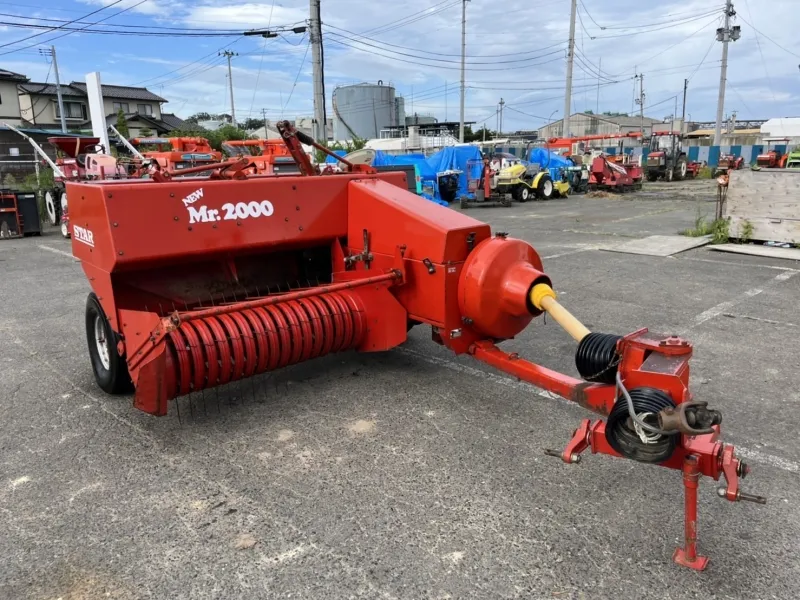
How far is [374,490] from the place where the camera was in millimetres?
2990

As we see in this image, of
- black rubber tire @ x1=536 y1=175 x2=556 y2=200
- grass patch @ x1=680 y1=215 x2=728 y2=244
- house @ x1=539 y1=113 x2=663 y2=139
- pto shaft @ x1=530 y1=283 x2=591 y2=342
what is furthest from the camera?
house @ x1=539 y1=113 x2=663 y2=139

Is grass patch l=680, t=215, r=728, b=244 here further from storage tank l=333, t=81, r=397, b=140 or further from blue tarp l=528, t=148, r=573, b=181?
storage tank l=333, t=81, r=397, b=140

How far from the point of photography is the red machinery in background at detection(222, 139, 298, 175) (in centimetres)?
1516

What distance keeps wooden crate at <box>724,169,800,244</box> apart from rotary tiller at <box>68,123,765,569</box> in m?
7.86

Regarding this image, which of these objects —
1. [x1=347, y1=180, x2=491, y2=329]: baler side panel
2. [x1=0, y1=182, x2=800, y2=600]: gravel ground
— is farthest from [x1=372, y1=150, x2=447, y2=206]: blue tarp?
[x1=347, y1=180, x2=491, y2=329]: baler side panel

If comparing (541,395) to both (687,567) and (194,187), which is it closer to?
(687,567)

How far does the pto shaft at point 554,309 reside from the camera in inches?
126

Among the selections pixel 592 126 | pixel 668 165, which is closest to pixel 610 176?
pixel 668 165

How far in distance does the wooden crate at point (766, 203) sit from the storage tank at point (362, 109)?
47814 mm

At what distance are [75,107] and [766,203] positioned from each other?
51173 mm

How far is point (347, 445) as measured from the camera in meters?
3.45

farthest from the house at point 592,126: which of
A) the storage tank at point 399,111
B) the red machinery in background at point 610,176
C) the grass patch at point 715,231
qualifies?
the grass patch at point 715,231

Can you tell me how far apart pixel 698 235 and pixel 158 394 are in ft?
34.6

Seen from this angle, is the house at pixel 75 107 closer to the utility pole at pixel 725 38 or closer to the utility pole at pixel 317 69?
the utility pole at pixel 317 69
